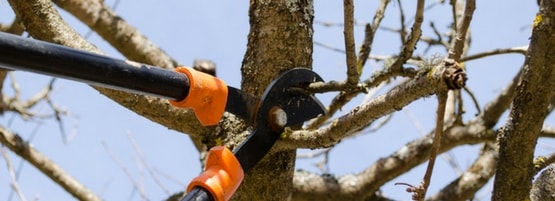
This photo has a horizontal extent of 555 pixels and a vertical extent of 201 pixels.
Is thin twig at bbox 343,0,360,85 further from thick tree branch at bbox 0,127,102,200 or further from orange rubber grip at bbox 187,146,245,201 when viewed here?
thick tree branch at bbox 0,127,102,200

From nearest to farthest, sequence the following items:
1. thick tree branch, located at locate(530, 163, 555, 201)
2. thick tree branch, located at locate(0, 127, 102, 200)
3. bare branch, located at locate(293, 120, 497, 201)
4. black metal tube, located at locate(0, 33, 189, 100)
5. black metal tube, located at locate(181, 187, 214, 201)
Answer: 1. black metal tube, located at locate(0, 33, 189, 100)
2. black metal tube, located at locate(181, 187, 214, 201)
3. thick tree branch, located at locate(530, 163, 555, 201)
4. bare branch, located at locate(293, 120, 497, 201)
5. thick tree branch, located at locate(0, 127, 102, 200)

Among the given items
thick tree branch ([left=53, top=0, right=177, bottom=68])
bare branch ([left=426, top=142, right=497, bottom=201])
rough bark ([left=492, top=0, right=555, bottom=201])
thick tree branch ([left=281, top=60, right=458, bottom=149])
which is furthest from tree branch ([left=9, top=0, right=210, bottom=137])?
bare branch ([left=426, top=142, right=497, bottom=201])

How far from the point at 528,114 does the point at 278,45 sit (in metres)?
0.57

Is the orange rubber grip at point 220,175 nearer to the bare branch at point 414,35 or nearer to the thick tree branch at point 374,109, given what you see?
the thick tree branch at point 374,109

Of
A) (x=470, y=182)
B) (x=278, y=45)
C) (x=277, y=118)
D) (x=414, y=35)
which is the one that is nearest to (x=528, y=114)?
(x=414, y=35)

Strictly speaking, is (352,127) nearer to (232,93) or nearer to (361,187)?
(232,93)

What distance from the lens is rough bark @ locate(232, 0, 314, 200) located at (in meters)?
1.45

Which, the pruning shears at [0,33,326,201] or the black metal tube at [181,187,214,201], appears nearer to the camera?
the pruning shears at [0,33,326,201]

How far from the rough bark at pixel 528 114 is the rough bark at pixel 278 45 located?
17.6 inches

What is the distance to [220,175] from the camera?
1035 mm

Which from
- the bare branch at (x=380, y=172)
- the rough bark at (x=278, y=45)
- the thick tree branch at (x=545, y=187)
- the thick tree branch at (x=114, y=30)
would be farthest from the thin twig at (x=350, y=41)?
the thick tree branch at (x=114, y=30)

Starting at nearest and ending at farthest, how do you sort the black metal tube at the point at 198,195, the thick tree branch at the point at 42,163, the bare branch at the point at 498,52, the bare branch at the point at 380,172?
the black metal tube at the point at 198,195 → the bare branch at the point at 498,52 → the bare branch at the point at 380,172 → the thick tree branch at the point at 42,163

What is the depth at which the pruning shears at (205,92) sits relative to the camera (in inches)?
34.2

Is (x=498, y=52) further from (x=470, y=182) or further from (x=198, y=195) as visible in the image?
(x=198, y=195)
